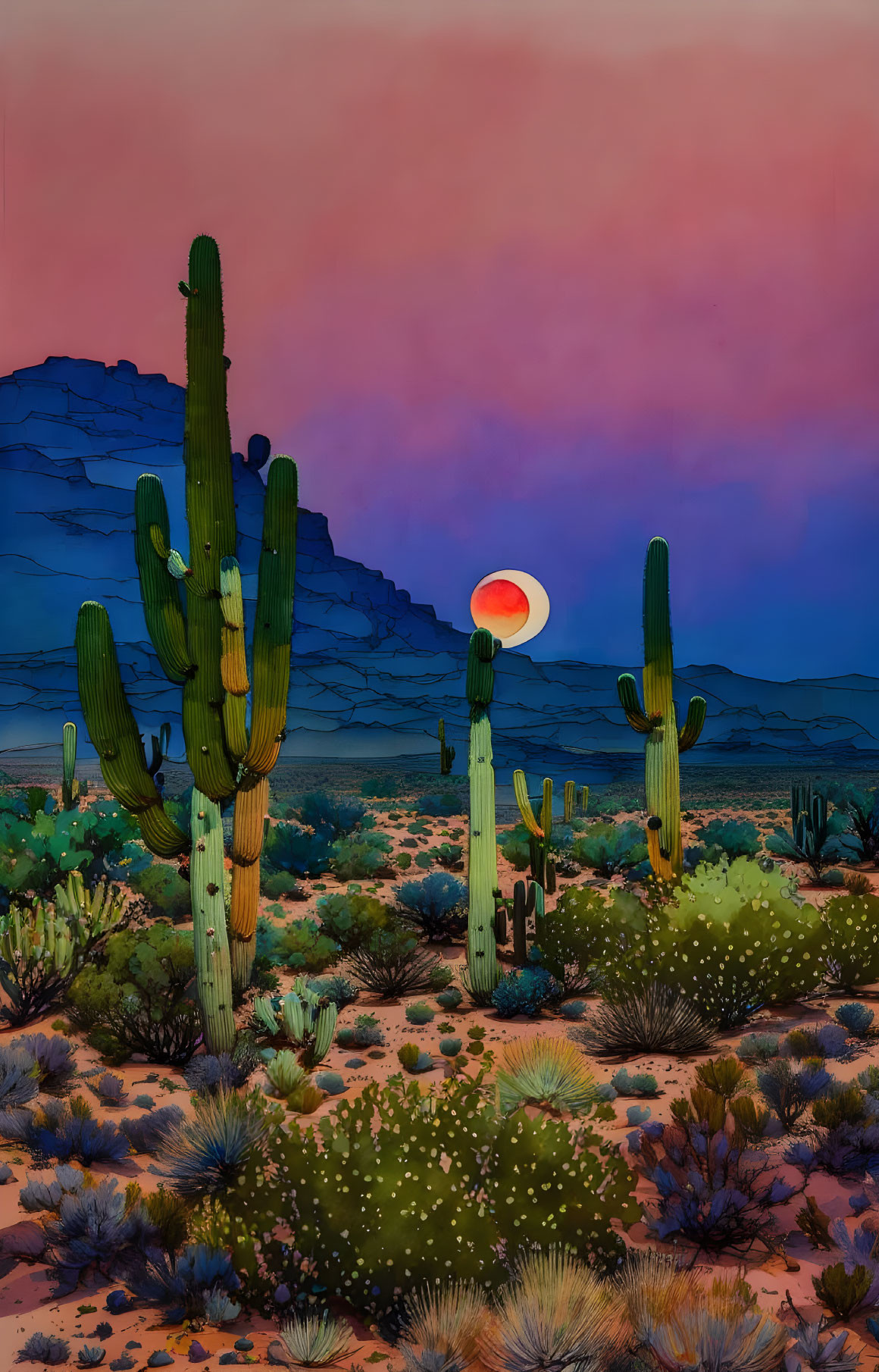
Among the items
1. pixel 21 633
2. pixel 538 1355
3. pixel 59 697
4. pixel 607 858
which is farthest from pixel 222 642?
pixel 21 633

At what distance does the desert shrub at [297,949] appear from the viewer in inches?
335

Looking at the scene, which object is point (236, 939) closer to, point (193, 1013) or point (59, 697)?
point (193, 1013)

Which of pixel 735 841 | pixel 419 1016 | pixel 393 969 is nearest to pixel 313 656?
pixel 735 841

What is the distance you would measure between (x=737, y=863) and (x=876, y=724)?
7581 mm

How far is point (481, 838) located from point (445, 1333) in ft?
15.6

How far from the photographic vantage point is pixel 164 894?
9.80 m

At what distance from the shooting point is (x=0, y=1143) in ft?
17.3

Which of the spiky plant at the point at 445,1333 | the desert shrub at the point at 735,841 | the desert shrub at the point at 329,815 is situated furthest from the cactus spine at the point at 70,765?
the spiky plant at the point at 445,1333

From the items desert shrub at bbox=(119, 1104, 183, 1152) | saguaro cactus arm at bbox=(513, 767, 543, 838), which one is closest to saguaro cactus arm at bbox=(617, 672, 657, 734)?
saguaro cactus arm at bbox=(513, 767, 543, 838)

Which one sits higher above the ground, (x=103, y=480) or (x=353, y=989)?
(x=103, y=480)

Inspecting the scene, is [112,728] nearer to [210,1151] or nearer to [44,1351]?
[210,1151]

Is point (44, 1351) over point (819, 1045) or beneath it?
beneath

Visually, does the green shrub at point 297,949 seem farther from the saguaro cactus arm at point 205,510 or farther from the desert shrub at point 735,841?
the desert shrub at point 735,841

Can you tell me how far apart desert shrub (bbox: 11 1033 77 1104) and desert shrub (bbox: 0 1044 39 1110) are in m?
0.32
